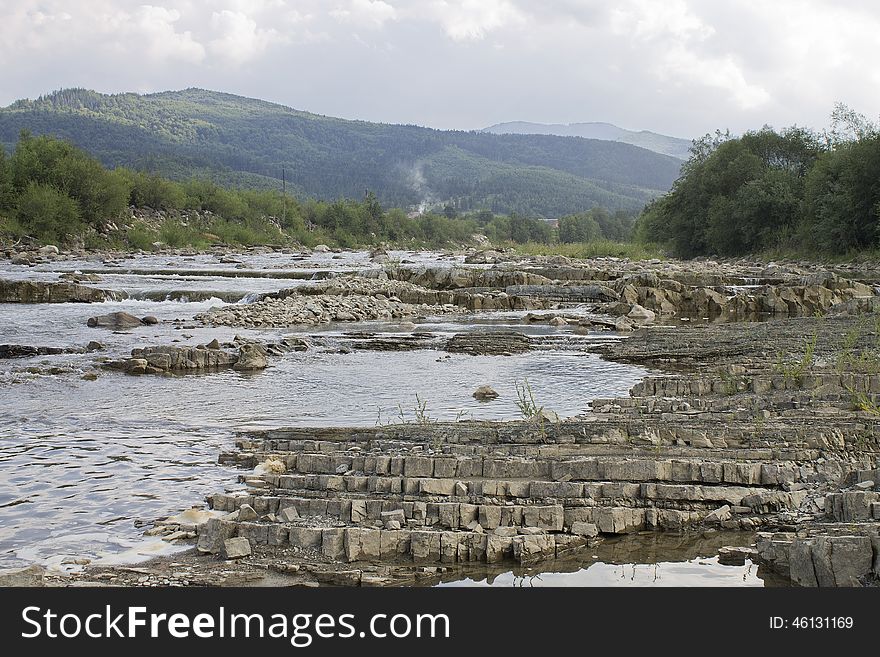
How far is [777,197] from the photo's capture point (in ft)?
157

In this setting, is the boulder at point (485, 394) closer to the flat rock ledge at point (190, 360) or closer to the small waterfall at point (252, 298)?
the flat rock ledge at point (190, 360)

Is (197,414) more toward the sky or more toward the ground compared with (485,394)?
more toward the ground

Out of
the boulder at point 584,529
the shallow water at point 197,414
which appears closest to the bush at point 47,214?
the shallow water at point 197,414

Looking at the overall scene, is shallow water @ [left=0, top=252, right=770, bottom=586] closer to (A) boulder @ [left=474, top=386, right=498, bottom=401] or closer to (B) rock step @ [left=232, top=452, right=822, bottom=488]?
(A) boulder @ [left=474, top=386, right=498, bottom=401]

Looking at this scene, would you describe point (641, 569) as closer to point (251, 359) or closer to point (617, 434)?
point (617, 434)

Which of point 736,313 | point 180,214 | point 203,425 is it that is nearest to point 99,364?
point 203,425

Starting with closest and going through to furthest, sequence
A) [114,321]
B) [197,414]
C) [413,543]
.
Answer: [413,543]
[197,414]
[114,321]

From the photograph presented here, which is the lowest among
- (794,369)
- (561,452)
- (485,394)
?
(485,394)

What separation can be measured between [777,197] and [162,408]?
43.1 m

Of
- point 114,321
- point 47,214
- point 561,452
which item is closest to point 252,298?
point 114,321

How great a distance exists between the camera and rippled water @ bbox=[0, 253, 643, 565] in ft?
22.2

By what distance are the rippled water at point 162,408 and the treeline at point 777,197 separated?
2561 cm

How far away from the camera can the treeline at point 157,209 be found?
5303 centimetres

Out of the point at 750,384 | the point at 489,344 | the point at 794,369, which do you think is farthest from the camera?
the point at 489,344
